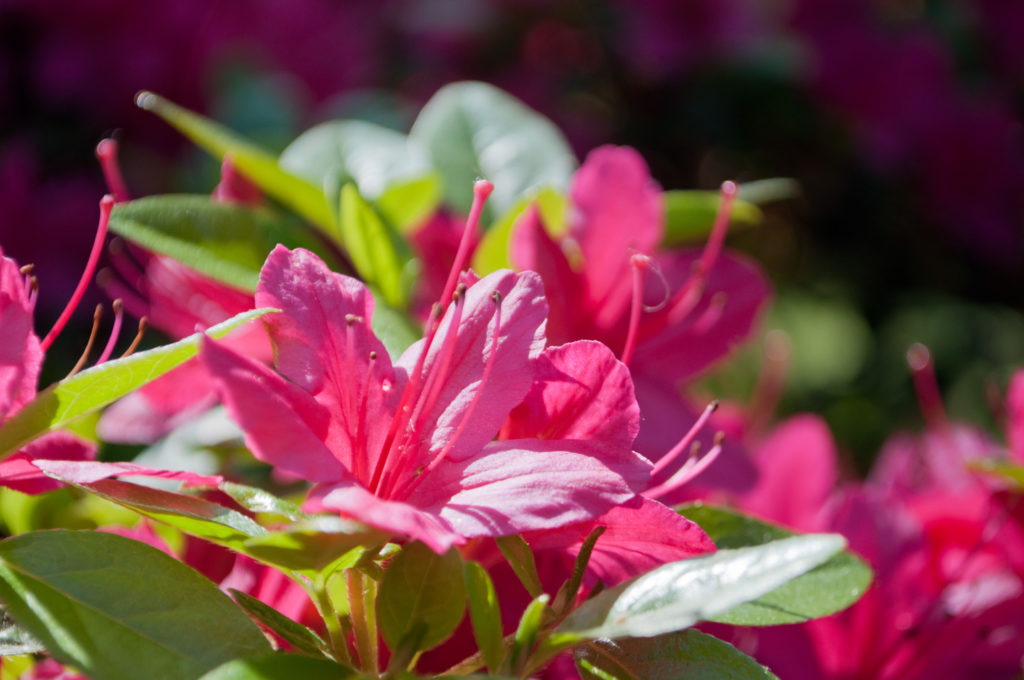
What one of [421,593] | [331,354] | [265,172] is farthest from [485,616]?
[265,172]

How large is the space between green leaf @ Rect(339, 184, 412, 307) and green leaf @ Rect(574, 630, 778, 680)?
0.27m

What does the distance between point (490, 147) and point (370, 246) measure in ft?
0.67

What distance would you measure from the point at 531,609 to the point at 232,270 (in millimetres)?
Result: 311

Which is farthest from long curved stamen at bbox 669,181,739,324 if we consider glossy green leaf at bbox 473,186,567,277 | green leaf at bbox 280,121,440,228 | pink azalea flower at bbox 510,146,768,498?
green leaf at bbox 280,121,440,228

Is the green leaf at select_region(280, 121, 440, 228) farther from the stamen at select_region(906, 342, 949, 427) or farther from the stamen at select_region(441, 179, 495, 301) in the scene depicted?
the stamen at select_region(906, 342, 949, 427)

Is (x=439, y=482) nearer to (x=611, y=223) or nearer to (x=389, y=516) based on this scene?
(x=389, y=516)

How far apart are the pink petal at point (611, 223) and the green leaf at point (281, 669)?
31 centimetres

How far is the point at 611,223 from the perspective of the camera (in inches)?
26.9

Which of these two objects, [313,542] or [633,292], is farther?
[633,292]

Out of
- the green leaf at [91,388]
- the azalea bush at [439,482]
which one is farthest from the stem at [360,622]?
the green leaf at [91,388]

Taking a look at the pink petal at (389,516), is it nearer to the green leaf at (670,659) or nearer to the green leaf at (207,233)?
the green leaf at (670,659)

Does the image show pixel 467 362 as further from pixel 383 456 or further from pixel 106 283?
pixel 106 283

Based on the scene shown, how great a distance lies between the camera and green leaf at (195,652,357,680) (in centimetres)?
40

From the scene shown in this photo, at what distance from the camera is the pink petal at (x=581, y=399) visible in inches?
18.2
